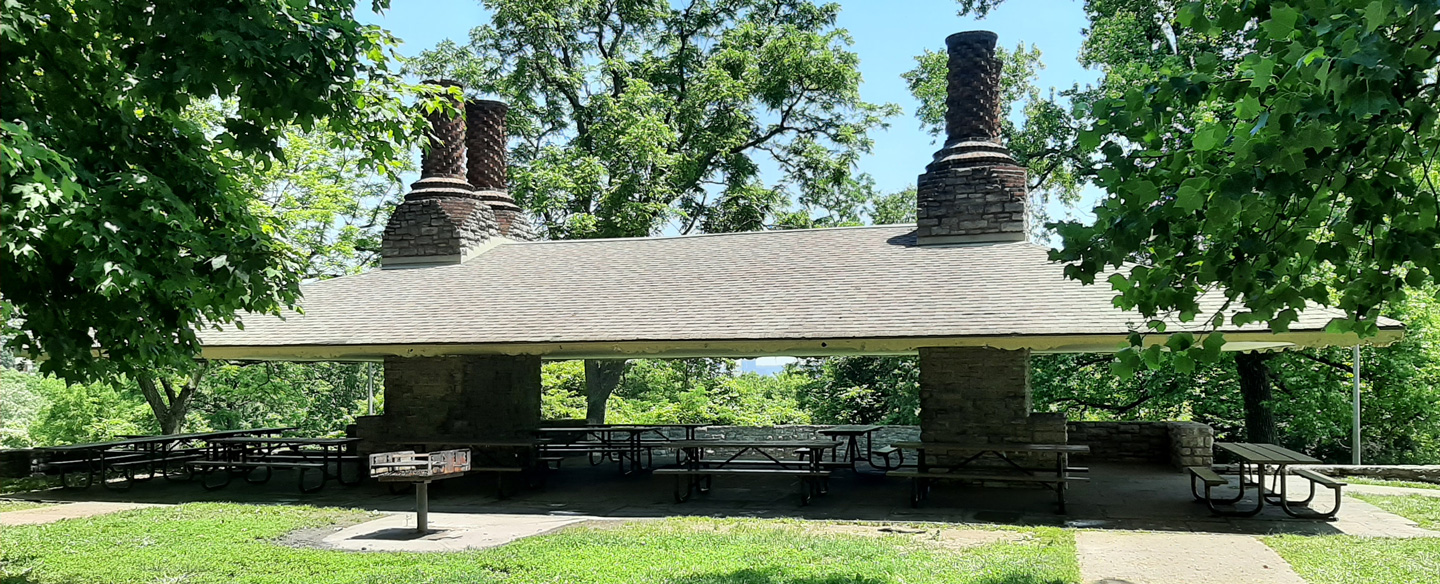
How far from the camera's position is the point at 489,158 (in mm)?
17391

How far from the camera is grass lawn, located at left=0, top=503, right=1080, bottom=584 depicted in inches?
256

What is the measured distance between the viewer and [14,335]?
528cm

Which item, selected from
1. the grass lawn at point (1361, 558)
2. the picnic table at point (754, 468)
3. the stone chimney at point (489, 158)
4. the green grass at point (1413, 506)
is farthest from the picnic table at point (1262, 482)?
the stone chimney at point (489, 158)

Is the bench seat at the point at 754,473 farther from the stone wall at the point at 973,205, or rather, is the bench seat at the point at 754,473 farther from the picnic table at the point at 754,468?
the stone wall at the point at 973,205

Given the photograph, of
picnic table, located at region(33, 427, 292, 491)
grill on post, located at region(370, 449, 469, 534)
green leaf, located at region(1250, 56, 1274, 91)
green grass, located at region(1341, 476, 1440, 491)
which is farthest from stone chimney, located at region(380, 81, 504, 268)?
green leaf, located at region(1250, 56, 1274, 91)

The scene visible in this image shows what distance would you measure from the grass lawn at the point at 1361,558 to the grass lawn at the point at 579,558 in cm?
156

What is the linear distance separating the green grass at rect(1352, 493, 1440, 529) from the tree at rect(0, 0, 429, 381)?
31.6 feet

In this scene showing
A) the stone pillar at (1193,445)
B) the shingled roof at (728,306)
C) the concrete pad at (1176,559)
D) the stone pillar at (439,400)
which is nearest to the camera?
the concrete pad at (1176,559)

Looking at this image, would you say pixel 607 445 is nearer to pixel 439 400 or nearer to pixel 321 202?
pixel 439 400

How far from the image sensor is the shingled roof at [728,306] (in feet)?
32.8

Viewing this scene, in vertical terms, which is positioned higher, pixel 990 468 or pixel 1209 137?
pixel 1209 137

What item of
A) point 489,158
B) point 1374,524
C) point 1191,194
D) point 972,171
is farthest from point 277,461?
point 1374,524

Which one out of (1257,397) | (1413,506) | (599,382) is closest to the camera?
(1413,506)

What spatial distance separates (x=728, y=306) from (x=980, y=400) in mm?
3058
